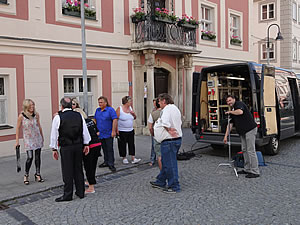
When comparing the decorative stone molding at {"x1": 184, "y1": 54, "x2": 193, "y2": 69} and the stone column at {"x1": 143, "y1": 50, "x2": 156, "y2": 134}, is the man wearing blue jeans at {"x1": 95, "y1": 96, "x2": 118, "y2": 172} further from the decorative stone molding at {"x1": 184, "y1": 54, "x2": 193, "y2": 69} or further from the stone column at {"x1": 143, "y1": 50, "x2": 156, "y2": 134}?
the decorative stone molding at {"x1": 184, "y1": 54, "x2": 193, "y2": 69}

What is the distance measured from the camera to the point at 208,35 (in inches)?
630

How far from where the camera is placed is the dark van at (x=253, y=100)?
27.0 feet

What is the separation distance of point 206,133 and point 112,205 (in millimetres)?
→ 4569

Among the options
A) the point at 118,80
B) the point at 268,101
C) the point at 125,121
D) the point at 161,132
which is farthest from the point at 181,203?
the point at 118,80

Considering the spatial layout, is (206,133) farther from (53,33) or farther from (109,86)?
(53,33)

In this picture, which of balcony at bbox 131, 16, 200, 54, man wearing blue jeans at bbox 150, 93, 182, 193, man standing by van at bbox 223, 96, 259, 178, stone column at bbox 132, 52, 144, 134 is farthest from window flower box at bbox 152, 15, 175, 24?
man wearing blue jeans at bbox 150, 93, 182, 193

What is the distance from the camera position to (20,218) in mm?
4812

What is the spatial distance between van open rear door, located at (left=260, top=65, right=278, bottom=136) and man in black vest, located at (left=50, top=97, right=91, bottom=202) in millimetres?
4778

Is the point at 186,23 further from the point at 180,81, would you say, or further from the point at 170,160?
the point at 170,160

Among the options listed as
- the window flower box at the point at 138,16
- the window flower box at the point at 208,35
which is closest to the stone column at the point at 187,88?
the window flower box at the point at 208,35

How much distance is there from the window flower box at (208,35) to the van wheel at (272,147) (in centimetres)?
814

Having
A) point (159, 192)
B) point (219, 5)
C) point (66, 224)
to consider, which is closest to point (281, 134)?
point (159, 192)

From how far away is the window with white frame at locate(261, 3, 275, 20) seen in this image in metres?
26.7

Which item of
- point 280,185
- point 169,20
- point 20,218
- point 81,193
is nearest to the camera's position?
point 20,218
